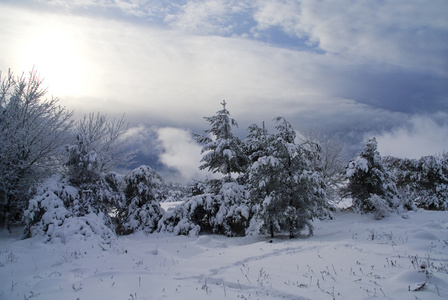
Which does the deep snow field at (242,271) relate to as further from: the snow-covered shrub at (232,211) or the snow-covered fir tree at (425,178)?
the snow-covered fir tree at (425,178)

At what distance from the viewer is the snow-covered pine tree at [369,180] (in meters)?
15.8

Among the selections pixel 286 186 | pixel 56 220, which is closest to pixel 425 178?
pixel 286 186

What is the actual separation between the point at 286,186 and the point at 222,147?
14.8 ft

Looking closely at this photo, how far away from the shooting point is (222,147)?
15.1 m

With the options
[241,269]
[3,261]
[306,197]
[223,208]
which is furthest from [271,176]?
[3,261]

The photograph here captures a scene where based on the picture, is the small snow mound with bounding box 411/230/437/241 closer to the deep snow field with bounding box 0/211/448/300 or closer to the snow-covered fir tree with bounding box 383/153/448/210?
the deep snow field with bounding box 0/211/448/300

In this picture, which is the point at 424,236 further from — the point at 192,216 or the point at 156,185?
the point at 156,185

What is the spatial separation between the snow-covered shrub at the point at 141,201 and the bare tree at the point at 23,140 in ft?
13.5

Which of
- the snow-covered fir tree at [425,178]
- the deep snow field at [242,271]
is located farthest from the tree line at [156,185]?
the snow-covered fir tree at [425,178]

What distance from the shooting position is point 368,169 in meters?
16.2

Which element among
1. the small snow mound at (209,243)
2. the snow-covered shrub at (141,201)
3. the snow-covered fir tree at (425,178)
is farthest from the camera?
the snow-covered fir tree at (425,178)

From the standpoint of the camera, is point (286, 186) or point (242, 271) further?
point (286, 186)

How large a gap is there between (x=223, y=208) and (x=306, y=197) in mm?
4500

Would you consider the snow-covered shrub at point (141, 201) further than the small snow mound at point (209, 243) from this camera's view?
Yes
